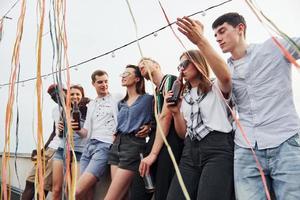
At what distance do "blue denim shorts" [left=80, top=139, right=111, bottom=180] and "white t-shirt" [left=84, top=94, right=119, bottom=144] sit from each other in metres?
0.03

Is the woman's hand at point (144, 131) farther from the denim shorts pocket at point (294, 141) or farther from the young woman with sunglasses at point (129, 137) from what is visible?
the denim shorts pocket at point (294, 141)

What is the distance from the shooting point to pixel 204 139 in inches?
Result: 39.5

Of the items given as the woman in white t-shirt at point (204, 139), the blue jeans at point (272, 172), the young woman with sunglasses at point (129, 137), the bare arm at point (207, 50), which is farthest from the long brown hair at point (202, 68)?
the young woman with sunglasses at point (129, 137)

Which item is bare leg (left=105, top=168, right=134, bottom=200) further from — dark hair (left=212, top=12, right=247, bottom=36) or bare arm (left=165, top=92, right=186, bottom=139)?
dark hair (left=212, top=12, right=247, bottom=36)

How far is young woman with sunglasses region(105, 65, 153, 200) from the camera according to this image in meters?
1.35

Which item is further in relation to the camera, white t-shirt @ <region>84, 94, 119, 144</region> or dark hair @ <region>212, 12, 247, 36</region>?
white t-shirt @ <region>84, 94, 119, 144</region>

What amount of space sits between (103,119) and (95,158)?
219mm

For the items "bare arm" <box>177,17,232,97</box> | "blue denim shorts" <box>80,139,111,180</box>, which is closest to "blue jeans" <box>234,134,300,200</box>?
"bare arm" <box>177,17,232,97</box>

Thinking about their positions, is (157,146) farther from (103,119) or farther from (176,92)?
(103,119)

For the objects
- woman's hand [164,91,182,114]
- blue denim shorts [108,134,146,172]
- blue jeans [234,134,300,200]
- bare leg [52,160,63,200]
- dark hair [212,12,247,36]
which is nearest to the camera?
blue jeans [234,134,300,200]

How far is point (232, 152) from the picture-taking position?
0.98 metres

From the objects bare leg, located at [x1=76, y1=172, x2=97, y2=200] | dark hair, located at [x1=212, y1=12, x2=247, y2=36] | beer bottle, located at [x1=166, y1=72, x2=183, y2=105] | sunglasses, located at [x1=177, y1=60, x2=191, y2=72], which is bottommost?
bare leg, located at [x1=76, y1=172, x2=97, y2=200]

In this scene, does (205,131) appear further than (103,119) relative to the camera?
No

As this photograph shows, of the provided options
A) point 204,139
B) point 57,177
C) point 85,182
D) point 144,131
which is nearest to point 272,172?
point 204,139
